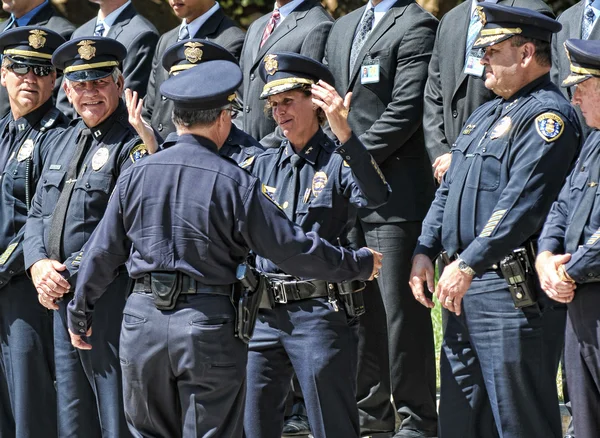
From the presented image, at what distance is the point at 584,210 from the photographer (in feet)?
15.9

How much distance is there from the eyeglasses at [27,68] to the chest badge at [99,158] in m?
0.93

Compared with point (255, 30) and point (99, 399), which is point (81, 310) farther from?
point (255, 30)

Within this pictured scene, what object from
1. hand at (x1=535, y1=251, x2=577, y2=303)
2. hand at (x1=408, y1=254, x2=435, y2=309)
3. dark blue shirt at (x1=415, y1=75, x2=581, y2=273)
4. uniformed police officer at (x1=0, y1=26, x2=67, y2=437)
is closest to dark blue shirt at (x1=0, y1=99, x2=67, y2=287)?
uniformed police officer at (x1=0, y1=26, x2=67, y2=437)

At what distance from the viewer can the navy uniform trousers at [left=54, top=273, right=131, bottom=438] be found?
5664 millimetres

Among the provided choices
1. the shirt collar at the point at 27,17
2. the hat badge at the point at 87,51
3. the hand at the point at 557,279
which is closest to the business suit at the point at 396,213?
the hat badge at the point at 87,51

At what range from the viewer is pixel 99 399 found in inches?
225

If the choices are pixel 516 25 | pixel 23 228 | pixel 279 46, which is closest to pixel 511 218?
pixel 516 25

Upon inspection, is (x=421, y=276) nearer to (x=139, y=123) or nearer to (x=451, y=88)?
(x=451, y=88)

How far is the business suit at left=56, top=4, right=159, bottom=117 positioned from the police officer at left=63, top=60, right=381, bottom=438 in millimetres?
2505

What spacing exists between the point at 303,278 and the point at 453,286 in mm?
652

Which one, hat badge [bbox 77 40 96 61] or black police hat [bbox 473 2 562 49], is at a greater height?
black police hat [bbox 473 2 562 49]

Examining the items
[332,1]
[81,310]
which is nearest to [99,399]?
[81,310]

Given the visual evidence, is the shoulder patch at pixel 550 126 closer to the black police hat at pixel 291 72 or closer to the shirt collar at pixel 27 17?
the black police hat at pixel 291 72

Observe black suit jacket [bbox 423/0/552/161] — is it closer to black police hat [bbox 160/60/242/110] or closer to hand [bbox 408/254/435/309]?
hand [bbox 408/254/435/309]
